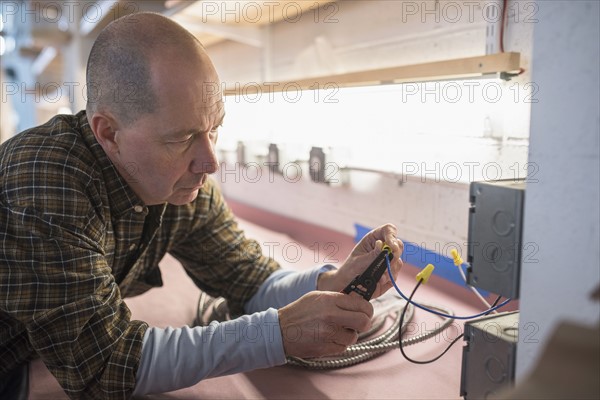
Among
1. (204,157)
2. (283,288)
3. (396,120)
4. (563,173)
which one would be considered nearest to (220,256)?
(283,288)

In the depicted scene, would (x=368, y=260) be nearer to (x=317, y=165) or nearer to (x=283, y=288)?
(x=283, y=288)

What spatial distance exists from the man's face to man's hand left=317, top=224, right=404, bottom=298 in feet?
1.02

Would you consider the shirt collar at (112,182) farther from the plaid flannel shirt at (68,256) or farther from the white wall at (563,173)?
the white wall at (563,173)

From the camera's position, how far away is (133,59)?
2.93ft

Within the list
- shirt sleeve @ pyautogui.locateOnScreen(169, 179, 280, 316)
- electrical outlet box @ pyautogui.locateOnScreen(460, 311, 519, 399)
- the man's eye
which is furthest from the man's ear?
electrical outlet box @ pyautogui.locateOnScreen(460, 311, 519, 399)

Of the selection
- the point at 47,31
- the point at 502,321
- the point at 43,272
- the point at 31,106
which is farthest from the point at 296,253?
the point at 31,106

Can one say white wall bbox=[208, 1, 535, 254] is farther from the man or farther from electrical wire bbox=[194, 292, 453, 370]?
the man

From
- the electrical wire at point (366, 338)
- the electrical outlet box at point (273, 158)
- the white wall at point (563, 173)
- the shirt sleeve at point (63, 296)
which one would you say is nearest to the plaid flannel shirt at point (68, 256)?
the shirt sleeve at point (63, 296)

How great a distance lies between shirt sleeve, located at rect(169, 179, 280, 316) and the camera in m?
1.16

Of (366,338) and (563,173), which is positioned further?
(366,338)

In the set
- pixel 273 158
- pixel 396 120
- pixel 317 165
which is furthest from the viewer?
pixel 273 158

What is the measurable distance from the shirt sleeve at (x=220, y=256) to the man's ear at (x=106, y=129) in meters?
0.27

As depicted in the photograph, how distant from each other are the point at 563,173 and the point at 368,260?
0.51 m

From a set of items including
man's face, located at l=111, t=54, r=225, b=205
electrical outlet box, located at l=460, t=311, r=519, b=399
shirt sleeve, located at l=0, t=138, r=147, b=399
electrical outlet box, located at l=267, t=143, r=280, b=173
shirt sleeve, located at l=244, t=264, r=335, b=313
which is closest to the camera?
electrical outlet box, located at l=460, t=311, r=519, b=399
